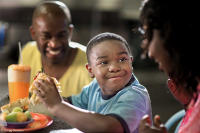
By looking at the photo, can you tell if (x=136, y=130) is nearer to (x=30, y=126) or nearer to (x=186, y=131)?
(x=186, y=131)

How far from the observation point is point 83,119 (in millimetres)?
1222

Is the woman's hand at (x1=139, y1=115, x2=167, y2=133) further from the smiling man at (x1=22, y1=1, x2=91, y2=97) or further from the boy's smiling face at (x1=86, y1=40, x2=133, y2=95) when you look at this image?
the smiling man at (x1=22, y1=1, x2=91, y2=97)

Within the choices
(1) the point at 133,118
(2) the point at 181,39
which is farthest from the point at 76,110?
(2) the point at 181,39

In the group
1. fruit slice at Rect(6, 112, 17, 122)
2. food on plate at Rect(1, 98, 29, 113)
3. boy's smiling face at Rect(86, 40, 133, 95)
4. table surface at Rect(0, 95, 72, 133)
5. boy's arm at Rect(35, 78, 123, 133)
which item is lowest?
table surface at Rect(0, 95, 72, 133)

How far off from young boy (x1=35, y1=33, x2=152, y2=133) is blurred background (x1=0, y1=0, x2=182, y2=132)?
154 inches

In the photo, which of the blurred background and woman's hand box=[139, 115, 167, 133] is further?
the blurred background

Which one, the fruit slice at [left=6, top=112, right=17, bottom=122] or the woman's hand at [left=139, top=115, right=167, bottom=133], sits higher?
the woman's hand at [left=139, top=115, right=167, bottom=133]

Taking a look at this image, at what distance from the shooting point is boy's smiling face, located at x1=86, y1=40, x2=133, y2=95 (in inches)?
53.9

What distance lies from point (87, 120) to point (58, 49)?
3.17 ft

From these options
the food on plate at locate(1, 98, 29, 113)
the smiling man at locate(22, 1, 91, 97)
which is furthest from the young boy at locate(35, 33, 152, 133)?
the smiling man at locate(22, 1, 91, 97)

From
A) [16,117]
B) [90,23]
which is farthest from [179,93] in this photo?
[90,23]

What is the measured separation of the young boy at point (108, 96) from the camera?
1226 mm

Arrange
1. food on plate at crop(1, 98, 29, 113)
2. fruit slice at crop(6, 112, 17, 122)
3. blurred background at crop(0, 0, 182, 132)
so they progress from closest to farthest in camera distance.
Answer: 1. fruit slice at crop(6, 112, 17, 122)
2. food on plate at crop(1, 98, 29, 113)
3. blurred background at crop(0, 0, 182, 132)

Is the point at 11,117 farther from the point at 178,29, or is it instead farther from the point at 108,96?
the point at 178,29
